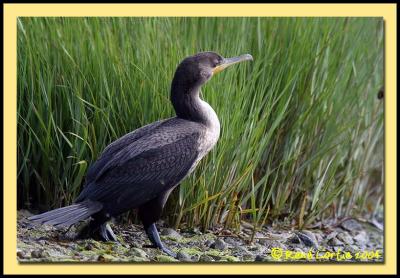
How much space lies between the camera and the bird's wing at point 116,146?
4.48 metres

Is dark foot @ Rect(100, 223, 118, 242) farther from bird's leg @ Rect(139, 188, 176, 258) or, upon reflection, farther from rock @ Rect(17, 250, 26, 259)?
rock @ Rect(17, 250, 26, 259)

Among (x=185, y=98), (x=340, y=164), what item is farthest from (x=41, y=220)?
(x=340, y=164)

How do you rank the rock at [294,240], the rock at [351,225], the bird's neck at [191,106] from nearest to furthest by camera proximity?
the bird's neck at [191,106], the rock at [294,240], the rock at [351,225]

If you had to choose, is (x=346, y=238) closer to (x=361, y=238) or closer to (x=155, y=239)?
(x=361, y=238)

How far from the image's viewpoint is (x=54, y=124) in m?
4.78

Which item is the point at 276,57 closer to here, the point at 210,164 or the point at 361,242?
the point at 210,164

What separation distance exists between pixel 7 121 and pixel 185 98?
37.5 inches

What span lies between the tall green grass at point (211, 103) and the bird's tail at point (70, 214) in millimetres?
362

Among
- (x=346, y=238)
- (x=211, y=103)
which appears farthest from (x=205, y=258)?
(x=346, y=238)

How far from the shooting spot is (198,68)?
179 inches

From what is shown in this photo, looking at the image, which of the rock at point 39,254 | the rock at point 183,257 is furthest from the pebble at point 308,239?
the rock at point 39,254

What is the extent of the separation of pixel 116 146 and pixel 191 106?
43 centimetres

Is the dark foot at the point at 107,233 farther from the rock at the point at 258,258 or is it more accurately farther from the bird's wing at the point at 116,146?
the rock at the point at 258,258

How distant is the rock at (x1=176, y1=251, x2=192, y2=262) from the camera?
456 cm
